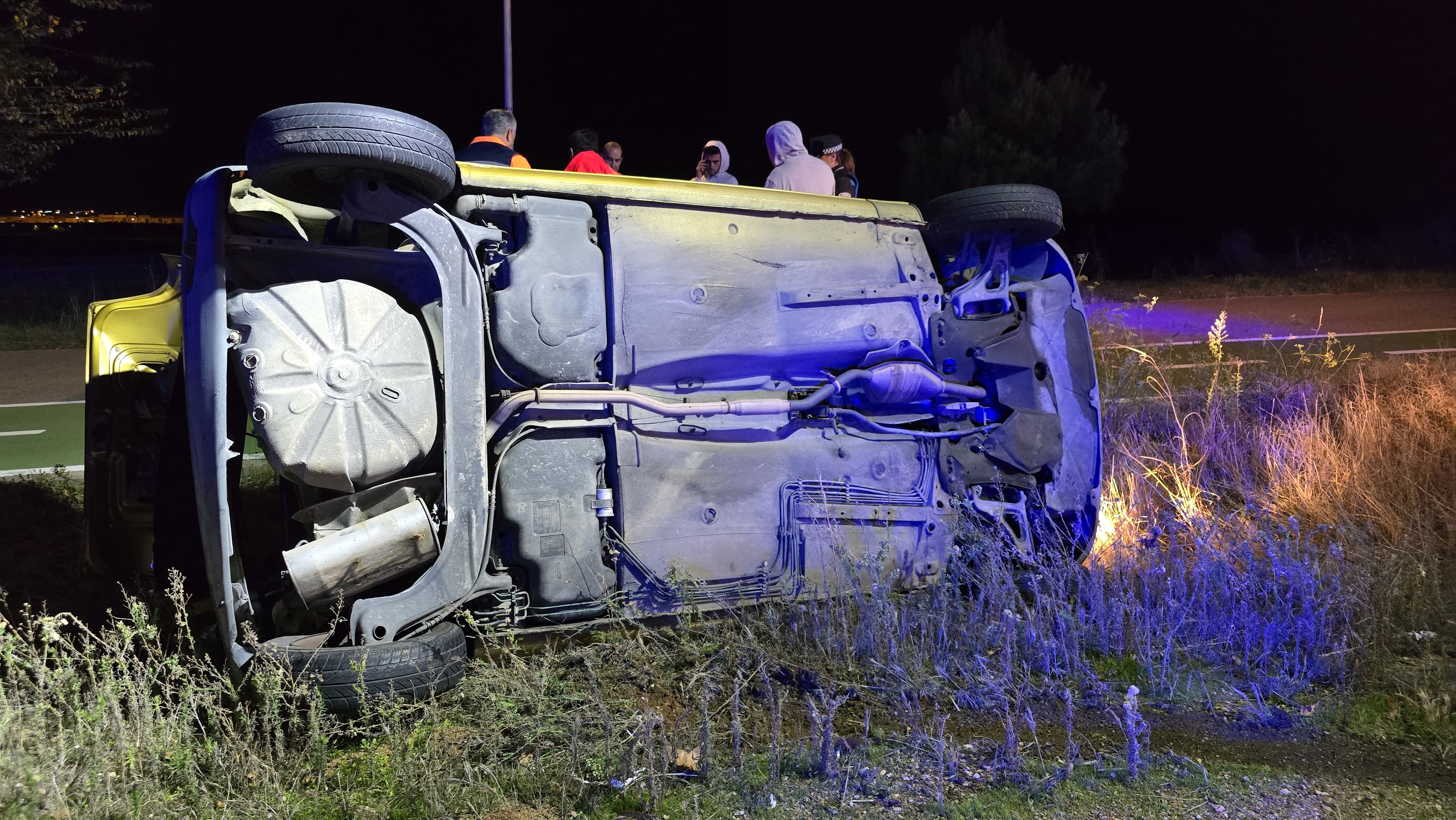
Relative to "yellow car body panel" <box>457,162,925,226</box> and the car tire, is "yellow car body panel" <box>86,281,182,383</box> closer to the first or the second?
"yellow car body panel" <box>457,162,925,226</box>

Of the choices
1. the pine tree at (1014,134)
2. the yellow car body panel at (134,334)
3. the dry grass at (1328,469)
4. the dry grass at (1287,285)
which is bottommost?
the dry grass at (1328,469)

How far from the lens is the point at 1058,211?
452 centimetres

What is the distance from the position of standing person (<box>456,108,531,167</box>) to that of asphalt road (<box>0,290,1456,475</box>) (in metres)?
3.68

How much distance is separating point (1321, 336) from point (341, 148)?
38.0 feet

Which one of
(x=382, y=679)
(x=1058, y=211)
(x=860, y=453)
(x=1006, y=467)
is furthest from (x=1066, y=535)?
(x=382, y=679)

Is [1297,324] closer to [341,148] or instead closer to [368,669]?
[341,148]

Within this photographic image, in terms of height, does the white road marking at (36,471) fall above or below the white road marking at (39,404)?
below

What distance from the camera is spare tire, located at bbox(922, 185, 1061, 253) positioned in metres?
4.45

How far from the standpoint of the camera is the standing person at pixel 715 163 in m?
7.63

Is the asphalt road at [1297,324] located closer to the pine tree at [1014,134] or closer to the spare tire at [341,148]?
the spare tire at [341,148]

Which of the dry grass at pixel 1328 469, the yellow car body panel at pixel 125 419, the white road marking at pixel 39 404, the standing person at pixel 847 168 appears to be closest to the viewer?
the yellow car body panel at pixel 125 419

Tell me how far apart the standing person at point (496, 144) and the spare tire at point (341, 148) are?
199 cm

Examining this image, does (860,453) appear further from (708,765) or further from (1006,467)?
(708,765)

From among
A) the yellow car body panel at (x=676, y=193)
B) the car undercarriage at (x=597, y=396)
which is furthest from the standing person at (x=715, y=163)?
the car undercarriage at (x=597, y=396)
